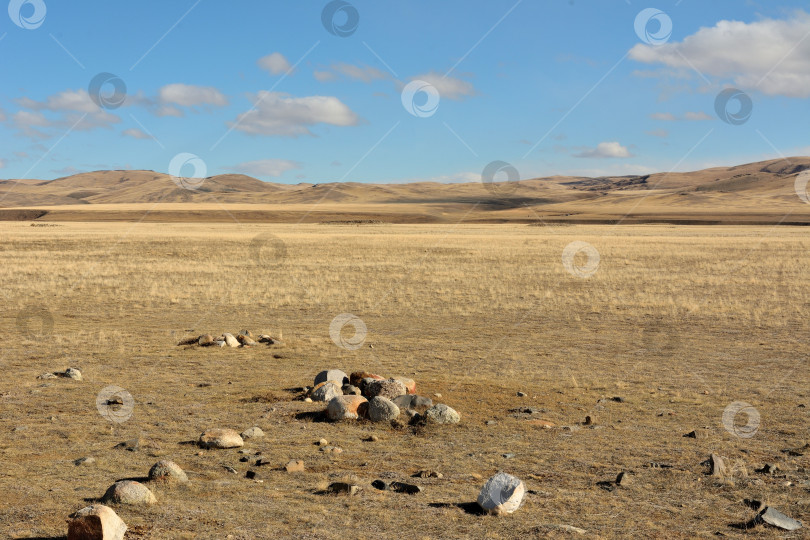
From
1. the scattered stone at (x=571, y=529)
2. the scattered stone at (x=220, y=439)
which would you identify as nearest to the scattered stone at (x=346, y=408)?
the scattered stone at (x=220, y=439)

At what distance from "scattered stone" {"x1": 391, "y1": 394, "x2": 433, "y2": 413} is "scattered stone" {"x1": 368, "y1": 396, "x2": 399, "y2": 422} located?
487mm

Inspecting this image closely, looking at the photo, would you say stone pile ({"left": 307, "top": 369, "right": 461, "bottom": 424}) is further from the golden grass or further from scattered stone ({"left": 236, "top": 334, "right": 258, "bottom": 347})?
scattered stone ({"left": 236, "top": 334, "right": 258, "bottom": 347})

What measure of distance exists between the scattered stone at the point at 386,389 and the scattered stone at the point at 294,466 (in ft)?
10.3

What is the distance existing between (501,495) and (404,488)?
1155 mm

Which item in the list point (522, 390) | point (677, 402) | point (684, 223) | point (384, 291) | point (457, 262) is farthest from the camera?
point (684, 223)

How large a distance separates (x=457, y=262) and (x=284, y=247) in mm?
17780

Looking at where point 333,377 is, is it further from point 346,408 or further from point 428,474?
point 428,474

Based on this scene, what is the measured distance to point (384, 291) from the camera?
28297mm

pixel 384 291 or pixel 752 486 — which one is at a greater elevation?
pixel 384 291

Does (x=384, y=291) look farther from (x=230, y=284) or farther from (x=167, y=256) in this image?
(x=167, y=256)

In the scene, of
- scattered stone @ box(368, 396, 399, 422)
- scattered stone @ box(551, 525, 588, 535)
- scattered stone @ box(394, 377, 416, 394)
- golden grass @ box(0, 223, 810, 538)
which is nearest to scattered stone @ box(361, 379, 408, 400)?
scattered stone @ box(394, 377, 416, 394)

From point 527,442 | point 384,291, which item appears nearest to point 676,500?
point 527,442

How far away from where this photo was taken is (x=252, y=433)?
30.9ft

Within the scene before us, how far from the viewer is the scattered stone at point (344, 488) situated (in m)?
7.38
